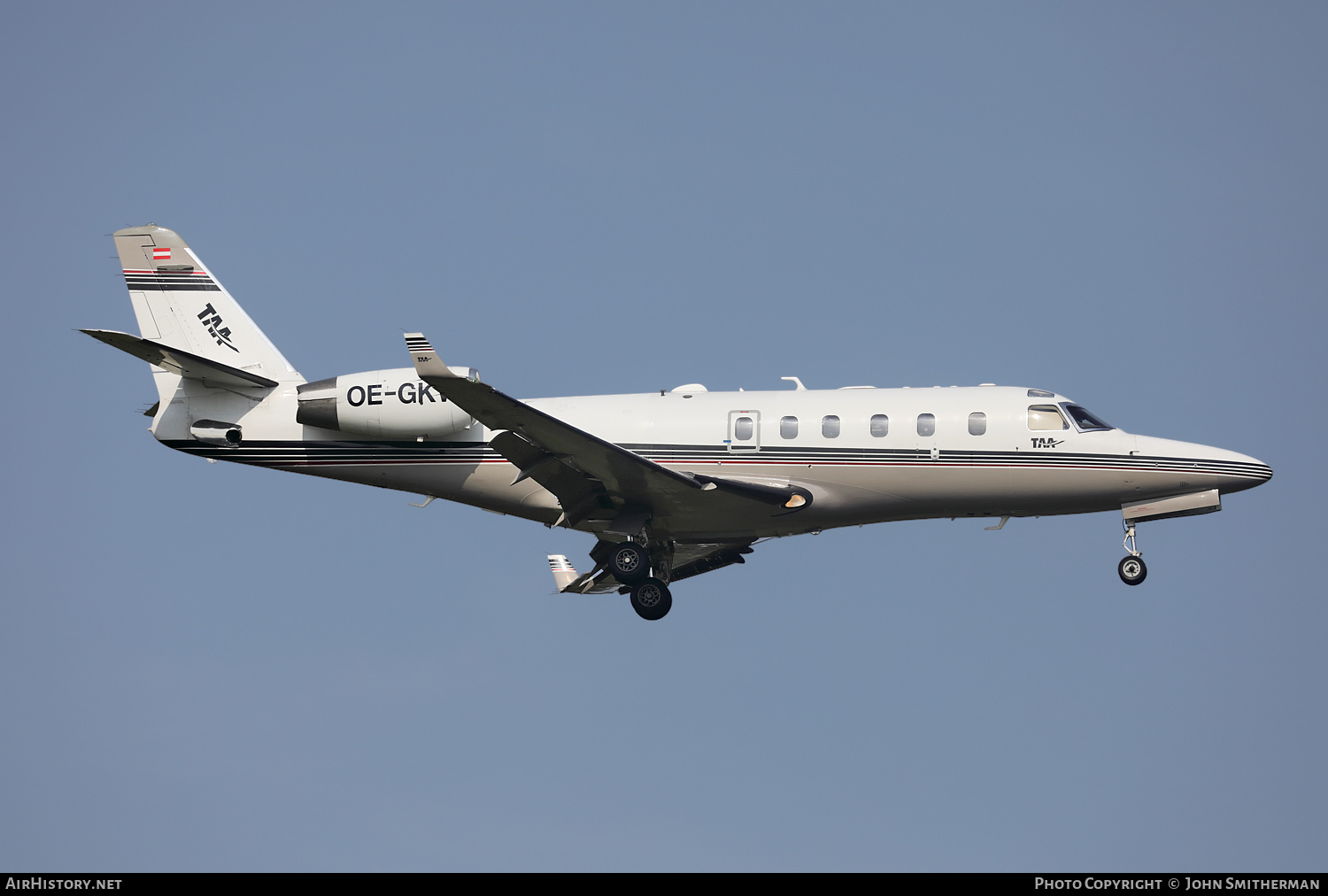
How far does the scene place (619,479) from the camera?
85.5ft

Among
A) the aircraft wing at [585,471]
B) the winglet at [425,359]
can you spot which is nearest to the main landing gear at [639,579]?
the aircraft wing at [585,471]

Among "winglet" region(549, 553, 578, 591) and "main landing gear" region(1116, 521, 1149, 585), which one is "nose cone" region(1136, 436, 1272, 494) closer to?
"main landing gear" region(1116, 521, 1149, 585)

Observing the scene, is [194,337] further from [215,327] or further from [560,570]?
[560,570]

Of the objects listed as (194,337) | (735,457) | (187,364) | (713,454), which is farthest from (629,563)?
(194,337)

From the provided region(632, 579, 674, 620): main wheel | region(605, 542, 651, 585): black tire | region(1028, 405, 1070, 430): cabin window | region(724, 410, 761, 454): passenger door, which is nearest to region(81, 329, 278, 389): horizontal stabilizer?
region(605, 542, 651, 585): black tire

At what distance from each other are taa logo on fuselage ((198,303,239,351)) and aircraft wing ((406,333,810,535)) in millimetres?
6360

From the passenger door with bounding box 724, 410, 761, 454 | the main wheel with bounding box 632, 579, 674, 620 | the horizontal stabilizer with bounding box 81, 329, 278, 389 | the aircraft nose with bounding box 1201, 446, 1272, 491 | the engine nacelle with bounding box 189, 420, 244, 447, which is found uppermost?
the horizontal stabilizer with bounding box 81, 329, 278, 389

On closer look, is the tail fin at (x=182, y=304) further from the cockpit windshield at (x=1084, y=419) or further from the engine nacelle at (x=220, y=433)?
the cockpit windshield at (x=1084, y=419)

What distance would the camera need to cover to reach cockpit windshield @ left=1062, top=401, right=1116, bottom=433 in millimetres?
27016

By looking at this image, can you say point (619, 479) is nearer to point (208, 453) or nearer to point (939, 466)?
point (939, 466)

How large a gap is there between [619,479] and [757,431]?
2.86 metres

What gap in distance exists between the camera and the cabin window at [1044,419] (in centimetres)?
2683

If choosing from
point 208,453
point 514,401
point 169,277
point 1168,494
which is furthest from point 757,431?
point 169,277
